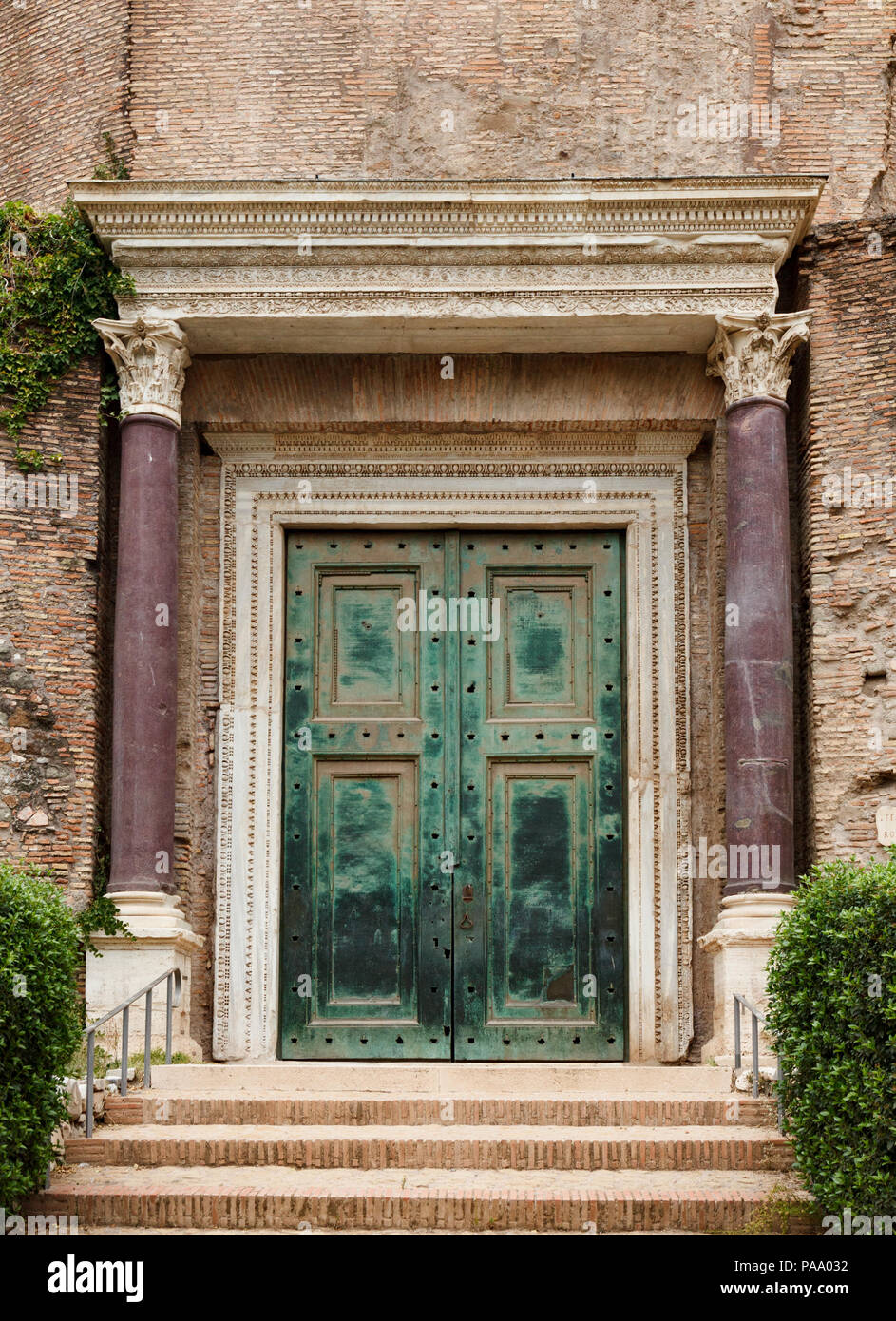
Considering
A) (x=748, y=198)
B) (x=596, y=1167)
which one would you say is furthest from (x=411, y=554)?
(x=596, y=1167)

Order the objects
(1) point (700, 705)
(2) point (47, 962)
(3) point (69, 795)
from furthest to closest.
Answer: (1) point (700, 705)
(3) point (69, 795)
(2) point (47, 962)

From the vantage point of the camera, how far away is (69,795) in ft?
36.7

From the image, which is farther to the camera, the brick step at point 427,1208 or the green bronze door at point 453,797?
the green bronze door at point 453,797

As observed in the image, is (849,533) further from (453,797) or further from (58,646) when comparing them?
(58,646)

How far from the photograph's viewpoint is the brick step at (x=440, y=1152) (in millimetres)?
8094

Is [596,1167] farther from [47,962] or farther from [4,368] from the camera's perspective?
[4,368]

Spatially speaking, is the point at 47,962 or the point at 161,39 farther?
the point at 161,39

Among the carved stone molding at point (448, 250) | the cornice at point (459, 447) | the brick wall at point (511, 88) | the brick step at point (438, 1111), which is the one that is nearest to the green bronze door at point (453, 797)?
the cornice at point (459, 447)

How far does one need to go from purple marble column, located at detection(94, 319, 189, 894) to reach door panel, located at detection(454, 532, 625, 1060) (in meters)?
2.03

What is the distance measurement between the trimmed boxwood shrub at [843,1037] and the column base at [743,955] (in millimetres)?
2584

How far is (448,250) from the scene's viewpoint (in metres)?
11.5

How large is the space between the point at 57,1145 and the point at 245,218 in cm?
604

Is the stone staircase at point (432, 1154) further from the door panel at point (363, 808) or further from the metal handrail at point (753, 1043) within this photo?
the door panel at point (363, 808)

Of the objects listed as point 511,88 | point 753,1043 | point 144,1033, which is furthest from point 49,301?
point 753,1043
